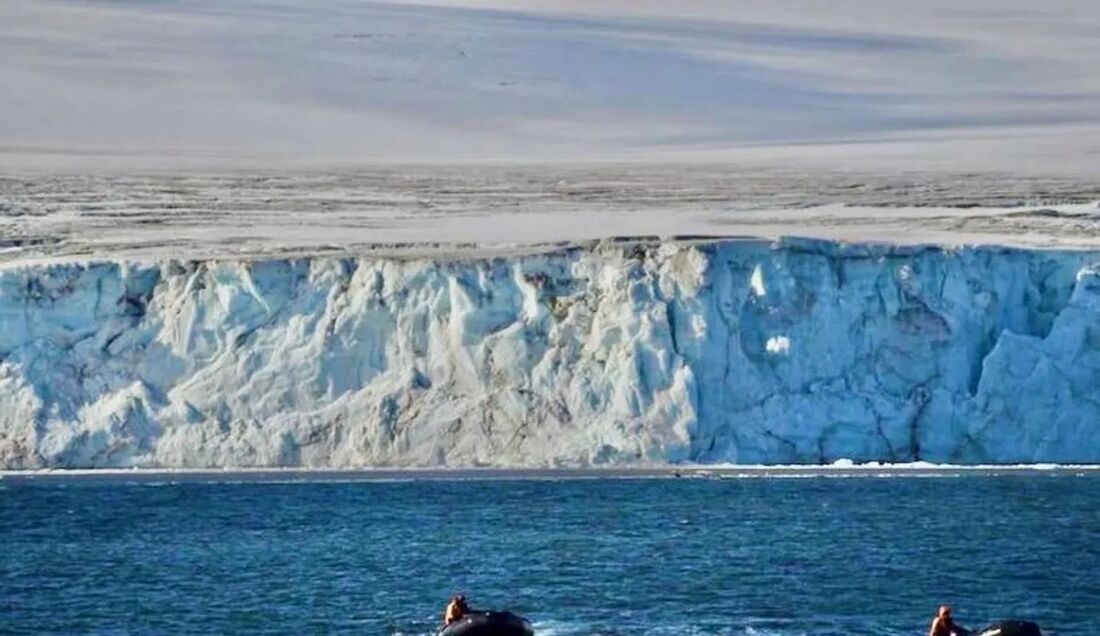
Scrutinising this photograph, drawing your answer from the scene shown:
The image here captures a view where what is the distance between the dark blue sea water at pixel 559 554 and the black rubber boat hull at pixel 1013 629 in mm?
2148

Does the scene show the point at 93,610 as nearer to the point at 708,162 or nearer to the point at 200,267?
the point at 200,267

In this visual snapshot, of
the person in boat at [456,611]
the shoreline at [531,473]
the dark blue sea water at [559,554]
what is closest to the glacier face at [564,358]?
the shoreline at [531,473]

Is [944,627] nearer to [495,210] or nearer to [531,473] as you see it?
[531,473]

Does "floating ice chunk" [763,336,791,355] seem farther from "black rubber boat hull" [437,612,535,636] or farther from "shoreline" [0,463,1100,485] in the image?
"black rubber boat hull" [437,612,535,636]

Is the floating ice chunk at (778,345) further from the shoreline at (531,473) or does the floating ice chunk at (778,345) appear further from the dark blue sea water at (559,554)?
the dark blue sea water at (559,554)

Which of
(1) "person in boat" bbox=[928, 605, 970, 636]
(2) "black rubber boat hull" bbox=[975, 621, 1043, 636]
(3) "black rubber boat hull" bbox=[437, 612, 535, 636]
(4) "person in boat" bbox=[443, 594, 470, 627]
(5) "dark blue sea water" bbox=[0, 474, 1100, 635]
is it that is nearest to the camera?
(2) "black rubber boat hull" bbox=[975, 621, 1043, 636]

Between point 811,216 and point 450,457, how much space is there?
1188cm

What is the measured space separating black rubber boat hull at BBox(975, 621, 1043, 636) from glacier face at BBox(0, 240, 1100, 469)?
62.5ft

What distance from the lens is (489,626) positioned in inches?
1117

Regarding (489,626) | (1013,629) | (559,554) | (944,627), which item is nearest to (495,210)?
(559,554)

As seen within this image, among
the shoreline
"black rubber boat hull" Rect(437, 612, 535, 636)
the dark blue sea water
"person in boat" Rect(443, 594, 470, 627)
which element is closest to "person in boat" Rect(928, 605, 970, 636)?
the dark blue sea water

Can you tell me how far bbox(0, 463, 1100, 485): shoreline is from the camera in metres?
47.5

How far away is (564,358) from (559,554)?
1046 cm

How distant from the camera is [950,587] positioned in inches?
1350
